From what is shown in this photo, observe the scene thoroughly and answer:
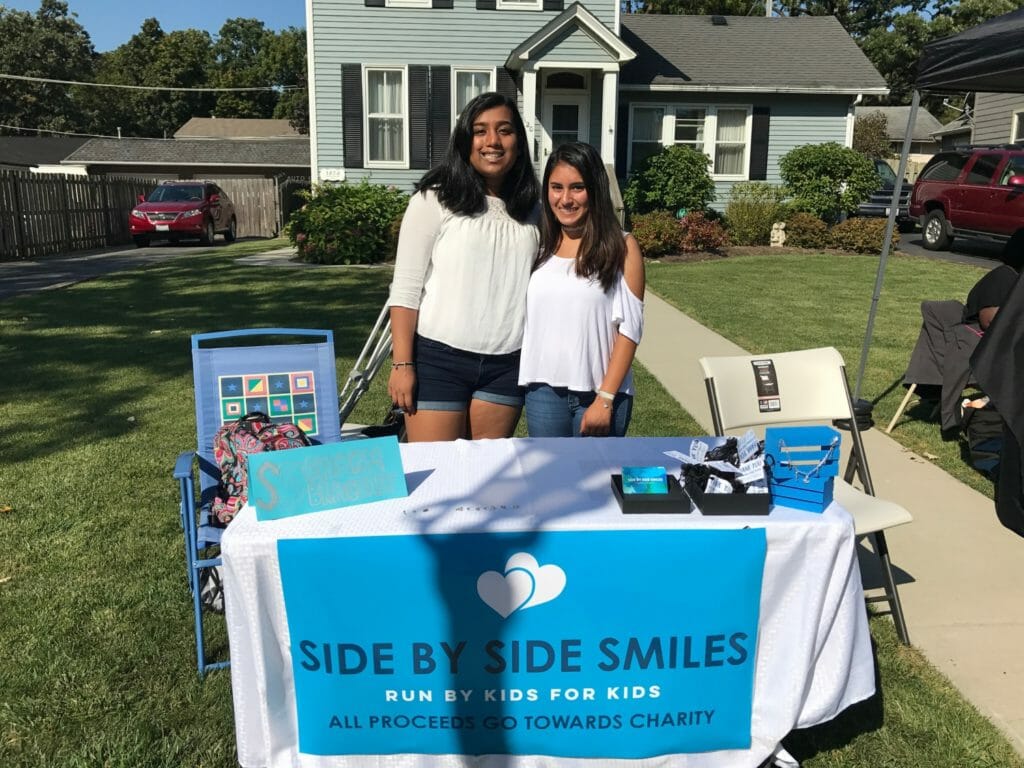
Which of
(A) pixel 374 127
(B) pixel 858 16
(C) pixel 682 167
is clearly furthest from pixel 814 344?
(B) pixel 858 16

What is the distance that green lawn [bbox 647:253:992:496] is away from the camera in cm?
620

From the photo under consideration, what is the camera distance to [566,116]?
681 inches

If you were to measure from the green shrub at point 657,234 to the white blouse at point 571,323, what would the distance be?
40.1 feet

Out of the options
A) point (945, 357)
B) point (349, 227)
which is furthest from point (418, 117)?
point (945, 357)

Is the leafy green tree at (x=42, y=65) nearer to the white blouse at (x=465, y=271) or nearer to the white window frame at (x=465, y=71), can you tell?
the white window frame at (x=465, y=71)

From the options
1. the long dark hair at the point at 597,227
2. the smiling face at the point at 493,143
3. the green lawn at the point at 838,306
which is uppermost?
the smiling face at the point at 493,143

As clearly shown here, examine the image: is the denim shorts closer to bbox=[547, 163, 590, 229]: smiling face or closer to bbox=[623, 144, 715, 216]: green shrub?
bbox=[547, 163, 590, 229]: smiling face

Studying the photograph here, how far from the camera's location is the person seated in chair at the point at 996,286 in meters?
4.76

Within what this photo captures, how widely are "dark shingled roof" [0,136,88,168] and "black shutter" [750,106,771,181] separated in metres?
34.4

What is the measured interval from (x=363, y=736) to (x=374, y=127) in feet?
52.6

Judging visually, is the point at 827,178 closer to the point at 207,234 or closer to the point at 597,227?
the point at 207,234

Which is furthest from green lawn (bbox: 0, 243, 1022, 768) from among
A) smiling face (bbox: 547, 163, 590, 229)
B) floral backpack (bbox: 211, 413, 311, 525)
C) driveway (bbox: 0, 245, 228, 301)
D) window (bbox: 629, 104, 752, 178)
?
window (bbox: 629, 104, 752, 178)

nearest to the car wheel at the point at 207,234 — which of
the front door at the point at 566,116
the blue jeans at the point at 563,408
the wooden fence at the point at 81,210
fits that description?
the wooden fence at the point at 81,210

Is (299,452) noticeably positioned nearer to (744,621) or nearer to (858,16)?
(744,621)
